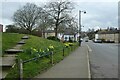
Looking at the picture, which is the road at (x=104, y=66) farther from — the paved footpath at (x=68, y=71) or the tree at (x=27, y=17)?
the tree at (x=27, y=17)

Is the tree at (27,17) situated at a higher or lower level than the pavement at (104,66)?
higher

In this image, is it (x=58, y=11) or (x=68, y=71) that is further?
(x=58, y=11)

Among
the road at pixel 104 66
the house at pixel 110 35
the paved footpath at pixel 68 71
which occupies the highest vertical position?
the house at pixel 110 35

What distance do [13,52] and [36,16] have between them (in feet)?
188

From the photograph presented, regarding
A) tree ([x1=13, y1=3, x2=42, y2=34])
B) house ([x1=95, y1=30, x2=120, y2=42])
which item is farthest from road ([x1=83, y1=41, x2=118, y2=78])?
house ([x1=95, y1=30, x2=120, y2=42])

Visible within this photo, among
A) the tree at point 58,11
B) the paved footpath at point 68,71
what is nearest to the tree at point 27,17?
the tree at point 58,11

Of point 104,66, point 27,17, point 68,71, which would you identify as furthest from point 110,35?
point 68,71

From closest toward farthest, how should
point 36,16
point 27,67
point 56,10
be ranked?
point 27,67 → point 56,10 → point 36,16

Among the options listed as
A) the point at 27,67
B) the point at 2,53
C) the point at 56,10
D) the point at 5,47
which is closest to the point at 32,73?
the point at 27,67

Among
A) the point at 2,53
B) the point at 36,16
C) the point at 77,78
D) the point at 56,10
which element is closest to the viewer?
the point at 77,78

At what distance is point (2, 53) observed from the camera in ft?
50.2

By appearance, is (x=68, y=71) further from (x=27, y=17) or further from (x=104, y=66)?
(x=27, y=17)

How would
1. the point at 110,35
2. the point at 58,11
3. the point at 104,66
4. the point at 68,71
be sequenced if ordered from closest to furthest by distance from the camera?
the point at 68,71 < the point at 104,66 < the point at 58,11 < the point at 110,35

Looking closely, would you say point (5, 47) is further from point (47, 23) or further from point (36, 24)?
point (36, 24)
